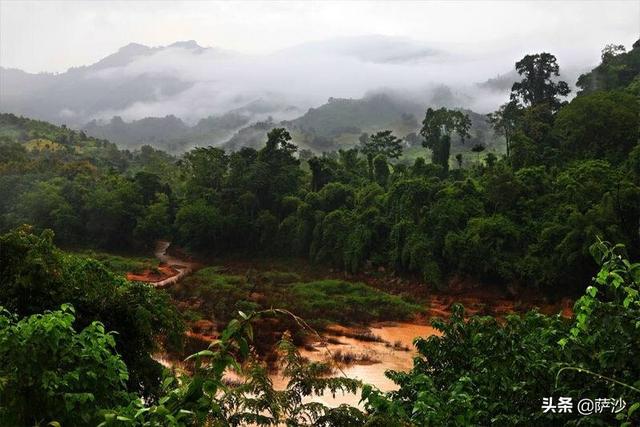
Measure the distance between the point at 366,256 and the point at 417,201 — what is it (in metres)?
5.31

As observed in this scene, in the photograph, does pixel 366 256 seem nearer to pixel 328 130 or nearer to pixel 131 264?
pixel 131 264

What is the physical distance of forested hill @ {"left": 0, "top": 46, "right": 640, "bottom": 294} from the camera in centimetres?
2675

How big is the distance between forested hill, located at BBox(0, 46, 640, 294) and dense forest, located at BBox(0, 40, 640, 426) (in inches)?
5.5

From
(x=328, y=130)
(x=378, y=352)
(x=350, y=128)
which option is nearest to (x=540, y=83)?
(x=378, y=352)

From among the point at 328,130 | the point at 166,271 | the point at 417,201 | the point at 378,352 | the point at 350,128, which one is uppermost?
the point at 328,130

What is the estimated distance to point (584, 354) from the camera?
4016mm

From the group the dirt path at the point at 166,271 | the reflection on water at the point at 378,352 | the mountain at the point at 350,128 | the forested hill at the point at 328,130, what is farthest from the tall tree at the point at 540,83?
the forested hill at the point at 328,130

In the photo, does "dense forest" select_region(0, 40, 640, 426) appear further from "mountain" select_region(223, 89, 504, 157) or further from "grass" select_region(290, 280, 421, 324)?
"mountain" select_region(223, 89, 504, 157)

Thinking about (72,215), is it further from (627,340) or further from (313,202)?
(627,340)

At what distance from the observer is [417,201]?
3400cm

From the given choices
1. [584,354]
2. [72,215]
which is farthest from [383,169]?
[584,354]

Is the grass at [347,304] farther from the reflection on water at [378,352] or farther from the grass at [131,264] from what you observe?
the grass at [131,264]

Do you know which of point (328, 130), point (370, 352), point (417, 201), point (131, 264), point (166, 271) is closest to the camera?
point (370, 352)

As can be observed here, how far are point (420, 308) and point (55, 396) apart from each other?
23.6 metres
